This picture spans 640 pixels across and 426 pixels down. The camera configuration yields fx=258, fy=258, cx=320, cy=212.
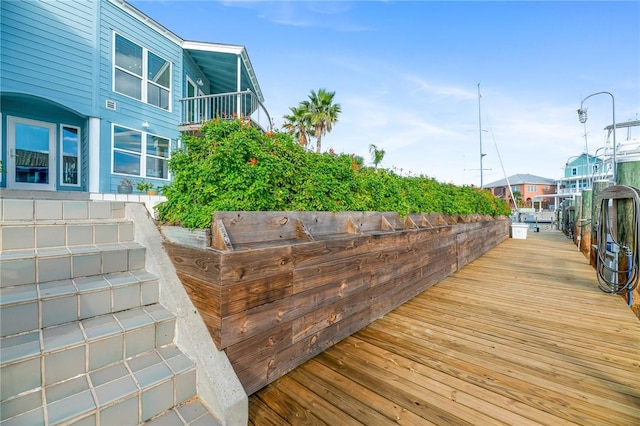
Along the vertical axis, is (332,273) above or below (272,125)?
below

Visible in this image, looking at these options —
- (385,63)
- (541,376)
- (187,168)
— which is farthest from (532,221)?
(187,168)

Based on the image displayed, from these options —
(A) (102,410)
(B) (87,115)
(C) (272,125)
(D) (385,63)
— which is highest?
(D) (385,63)

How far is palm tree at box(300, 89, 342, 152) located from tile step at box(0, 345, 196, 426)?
14.6 metres

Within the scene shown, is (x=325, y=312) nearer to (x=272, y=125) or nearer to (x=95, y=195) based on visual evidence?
(x=272, y=125)

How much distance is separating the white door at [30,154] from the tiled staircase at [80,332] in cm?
571

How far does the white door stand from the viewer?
5457 mm

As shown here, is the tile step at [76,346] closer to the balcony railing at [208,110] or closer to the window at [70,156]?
the window at [70,156]

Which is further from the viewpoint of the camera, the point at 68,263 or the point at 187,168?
the point at 187,168

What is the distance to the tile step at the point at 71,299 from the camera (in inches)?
51.6

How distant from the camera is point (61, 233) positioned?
1813mm

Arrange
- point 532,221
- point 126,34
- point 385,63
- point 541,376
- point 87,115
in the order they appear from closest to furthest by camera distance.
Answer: point 541,376 < point 87,115 < point 126,34 < point 385,63 < point 532,221

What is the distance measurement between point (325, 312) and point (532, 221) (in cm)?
2862

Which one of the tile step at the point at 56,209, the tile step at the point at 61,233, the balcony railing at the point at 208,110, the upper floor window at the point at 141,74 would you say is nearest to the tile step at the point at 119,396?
the tile step at the point at 61,233

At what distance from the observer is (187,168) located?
192cm
